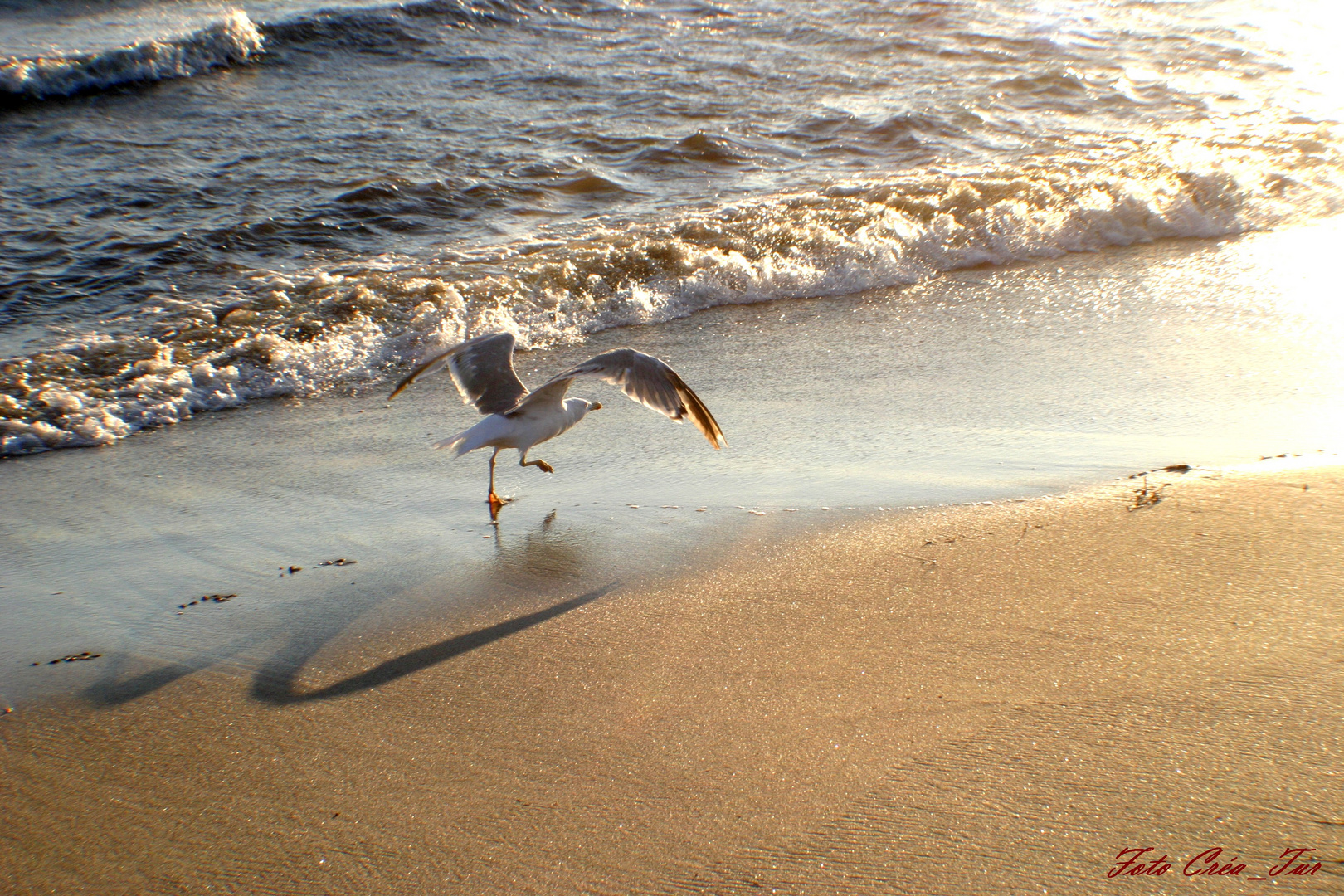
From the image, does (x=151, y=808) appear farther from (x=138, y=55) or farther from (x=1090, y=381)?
(x=138, y=55)

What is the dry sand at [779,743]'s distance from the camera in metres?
1.87

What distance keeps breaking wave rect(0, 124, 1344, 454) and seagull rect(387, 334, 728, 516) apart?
138 centimetres

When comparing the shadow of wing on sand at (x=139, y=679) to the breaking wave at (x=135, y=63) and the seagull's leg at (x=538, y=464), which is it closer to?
the seagull's leg at (x=538, y=464)

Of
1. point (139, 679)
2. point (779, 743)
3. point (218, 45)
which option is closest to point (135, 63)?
point (218, 45)

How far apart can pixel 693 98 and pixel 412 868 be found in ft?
32.6

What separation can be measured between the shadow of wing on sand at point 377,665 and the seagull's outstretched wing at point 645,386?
3.56 feet

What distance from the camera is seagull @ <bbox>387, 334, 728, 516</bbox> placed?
12.8 ft

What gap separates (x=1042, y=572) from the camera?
290 cm

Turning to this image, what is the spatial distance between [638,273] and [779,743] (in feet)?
16.4

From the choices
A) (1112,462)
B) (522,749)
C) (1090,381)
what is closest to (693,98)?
(1090,381)

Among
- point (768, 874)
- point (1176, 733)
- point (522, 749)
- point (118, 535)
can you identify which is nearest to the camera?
point (768, 874)

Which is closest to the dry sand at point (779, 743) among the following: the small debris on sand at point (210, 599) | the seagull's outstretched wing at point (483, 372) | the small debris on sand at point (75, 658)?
the small debris on sand at point (75, 658)
